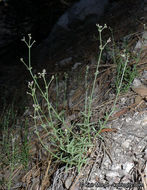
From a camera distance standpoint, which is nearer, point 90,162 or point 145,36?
point 90,162

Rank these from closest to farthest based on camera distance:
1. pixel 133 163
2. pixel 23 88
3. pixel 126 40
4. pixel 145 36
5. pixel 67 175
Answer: pixel 133 163 < pixel 67 175 < pixel 145 36 < pixel 126 40 < pixel 23 88

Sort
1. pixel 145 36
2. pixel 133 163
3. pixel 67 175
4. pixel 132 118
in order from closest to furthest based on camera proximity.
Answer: pixel 133 163 → pixel 67 175 → pixel 132 118 → pixel 145 36

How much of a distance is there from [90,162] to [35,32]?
349 cm

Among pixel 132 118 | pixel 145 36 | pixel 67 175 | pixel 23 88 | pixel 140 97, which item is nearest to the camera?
pixel 67 175

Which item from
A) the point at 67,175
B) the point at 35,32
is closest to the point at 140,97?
the point at 67,175

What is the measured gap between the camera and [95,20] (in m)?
3.70

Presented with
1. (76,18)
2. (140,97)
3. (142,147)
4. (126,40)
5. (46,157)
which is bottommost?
(46,157)

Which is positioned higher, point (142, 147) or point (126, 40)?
point (126, 40)

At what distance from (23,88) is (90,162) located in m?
1.94

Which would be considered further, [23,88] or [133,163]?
[23,88]

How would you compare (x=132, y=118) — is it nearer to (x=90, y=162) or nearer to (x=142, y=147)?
(x=142, y=147)

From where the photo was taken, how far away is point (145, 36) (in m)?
2.14

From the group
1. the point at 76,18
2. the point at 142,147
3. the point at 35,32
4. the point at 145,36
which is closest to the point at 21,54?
the point at 35,32

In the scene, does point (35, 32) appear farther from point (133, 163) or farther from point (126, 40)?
point (133, 163)
